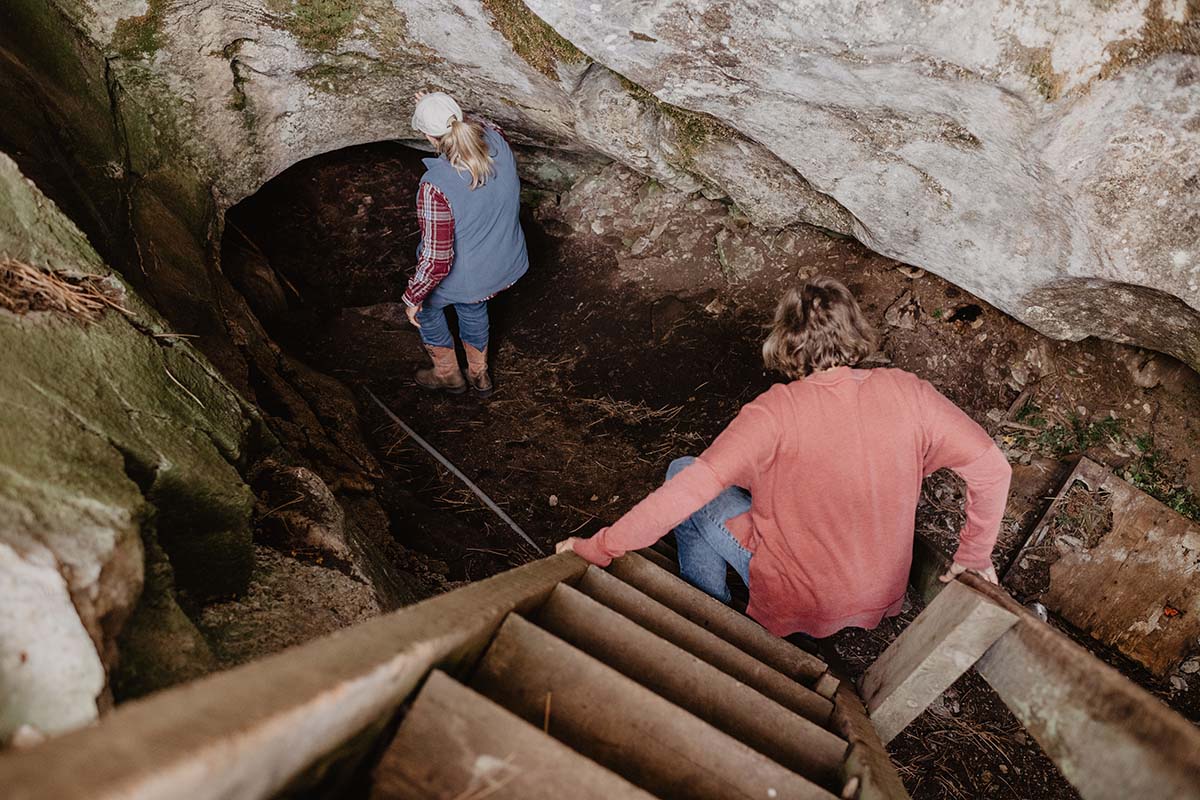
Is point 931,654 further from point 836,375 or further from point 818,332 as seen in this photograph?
point 818,332

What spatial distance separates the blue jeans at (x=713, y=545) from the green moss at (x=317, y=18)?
372 cm

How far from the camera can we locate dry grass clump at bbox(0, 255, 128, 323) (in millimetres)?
2205

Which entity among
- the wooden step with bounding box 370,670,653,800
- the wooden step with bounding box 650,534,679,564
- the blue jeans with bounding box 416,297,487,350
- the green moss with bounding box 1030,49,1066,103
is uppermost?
the green moss with bounding box 1030,49,1066,103

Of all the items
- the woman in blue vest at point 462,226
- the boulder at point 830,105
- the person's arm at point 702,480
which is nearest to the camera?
the person's arm at point 702,480

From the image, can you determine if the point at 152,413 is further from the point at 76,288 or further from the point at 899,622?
the point at 899,622

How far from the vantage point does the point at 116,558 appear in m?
1.75

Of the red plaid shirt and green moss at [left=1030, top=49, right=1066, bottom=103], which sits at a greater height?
green moss at [left=1030, top=49, right=1066, bottom=103]

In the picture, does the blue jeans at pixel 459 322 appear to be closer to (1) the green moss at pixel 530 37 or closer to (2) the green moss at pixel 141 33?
(1) the green moss at pixel 530 37

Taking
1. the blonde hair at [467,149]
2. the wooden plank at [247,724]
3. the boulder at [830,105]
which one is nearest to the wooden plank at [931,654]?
the wooden plank at [247,724]

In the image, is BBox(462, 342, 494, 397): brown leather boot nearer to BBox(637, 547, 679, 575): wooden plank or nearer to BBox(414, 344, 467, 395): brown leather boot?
BBox(414, 344, 467, 395): brown leather boot

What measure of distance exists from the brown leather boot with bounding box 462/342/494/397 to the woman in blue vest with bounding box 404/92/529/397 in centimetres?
1

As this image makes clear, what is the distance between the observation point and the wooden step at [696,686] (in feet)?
7.37

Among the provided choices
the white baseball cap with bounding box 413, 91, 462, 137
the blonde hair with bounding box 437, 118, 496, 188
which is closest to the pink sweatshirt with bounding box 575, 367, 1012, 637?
the blonde hair with bounding box 437, 118, 496, 188

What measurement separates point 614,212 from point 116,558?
18.3ft
